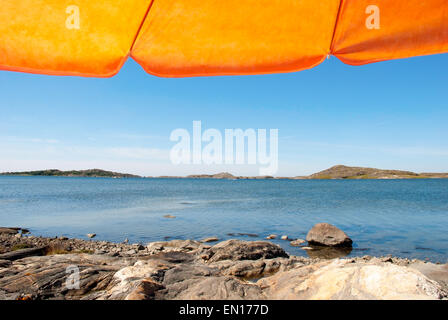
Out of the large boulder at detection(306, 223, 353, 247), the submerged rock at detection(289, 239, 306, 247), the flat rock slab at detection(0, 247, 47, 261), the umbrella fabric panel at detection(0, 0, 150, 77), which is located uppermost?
the umbrella fabric panel at detection(0, 0, 150, 77)

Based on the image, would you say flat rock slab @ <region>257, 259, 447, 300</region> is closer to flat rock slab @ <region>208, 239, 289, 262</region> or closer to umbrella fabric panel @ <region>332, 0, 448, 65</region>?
umbrella fabric panel @ <region>332, 0, 448, 65</region>

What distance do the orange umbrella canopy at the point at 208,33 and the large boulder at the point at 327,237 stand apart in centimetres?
1262

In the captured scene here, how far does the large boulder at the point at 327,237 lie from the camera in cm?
1353

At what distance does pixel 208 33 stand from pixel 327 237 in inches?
522

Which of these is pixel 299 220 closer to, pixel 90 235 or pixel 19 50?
pixel 90 235

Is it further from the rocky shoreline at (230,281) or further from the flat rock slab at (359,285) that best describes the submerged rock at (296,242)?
the flat rock slab at (359,285)

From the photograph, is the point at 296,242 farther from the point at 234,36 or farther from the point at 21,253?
the point at 234,36

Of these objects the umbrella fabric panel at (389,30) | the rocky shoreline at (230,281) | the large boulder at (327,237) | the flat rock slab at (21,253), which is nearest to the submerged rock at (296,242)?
the large boulder at (327,237)

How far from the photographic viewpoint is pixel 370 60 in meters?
2.29

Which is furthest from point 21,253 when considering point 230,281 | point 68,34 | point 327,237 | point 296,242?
point 327,237

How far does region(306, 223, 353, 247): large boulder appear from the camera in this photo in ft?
44.4

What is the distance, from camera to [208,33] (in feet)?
7.58

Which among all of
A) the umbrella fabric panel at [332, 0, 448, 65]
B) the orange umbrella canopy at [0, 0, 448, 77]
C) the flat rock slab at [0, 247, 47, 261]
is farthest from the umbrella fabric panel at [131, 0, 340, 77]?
the flat rock slab at [0, 247, 47, 261]

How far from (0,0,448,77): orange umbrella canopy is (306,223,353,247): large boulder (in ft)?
41.4
